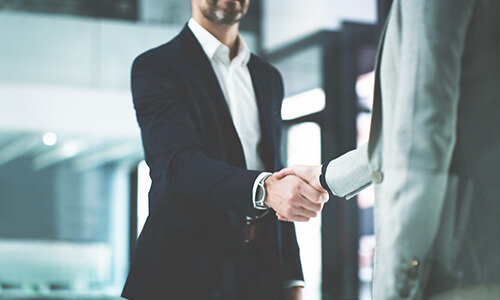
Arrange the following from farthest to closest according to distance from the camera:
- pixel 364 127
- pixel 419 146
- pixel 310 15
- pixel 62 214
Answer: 1. pixel 364 127
2. pixel 310 15
3. pixel 62 214
4. pixel 419 146

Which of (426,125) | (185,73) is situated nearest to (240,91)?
(185,73)

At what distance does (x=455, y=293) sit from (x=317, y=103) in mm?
3666

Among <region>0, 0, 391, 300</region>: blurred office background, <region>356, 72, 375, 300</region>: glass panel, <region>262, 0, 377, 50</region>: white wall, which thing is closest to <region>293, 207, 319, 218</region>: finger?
<region>0, 0, 391, 300</region>: blurred office background

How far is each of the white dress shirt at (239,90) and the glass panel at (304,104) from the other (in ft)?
8.05

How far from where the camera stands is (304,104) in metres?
4.41

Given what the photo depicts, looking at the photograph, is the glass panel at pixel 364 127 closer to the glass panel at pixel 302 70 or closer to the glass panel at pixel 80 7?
the glass panel at pixel 302 70

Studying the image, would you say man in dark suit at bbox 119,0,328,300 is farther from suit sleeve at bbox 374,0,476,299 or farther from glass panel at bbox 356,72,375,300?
glass panel at bbox 356,72,375,300

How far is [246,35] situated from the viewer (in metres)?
3.32

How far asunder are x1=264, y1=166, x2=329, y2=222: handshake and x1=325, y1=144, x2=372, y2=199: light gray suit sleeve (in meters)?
0.08

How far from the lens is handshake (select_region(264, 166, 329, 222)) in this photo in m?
1.41

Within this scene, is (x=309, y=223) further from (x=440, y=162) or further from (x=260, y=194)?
(x=440, y=162)

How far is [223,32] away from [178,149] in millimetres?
364

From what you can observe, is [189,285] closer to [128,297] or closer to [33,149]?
[128,297]

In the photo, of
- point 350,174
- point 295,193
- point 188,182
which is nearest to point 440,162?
point 350,174
